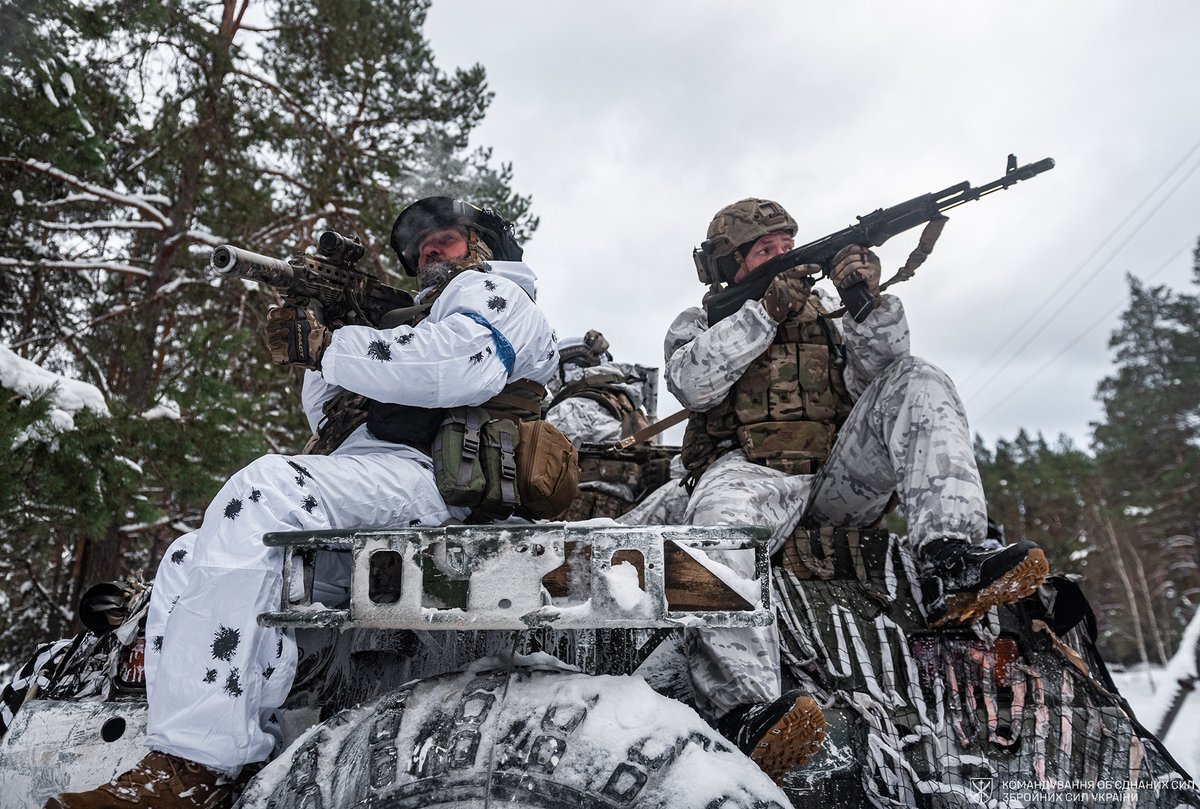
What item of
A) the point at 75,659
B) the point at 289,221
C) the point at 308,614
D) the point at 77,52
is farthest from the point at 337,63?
the point at 308,614

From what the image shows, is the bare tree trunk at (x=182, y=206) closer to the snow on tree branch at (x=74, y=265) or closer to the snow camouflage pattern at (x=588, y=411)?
the snow on tree branch at (x=74, y=265)

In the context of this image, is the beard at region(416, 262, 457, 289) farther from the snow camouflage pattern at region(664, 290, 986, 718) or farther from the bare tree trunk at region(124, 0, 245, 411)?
the bare tree trunk at region(124, 0, 245, 411)

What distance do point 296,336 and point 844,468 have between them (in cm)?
201

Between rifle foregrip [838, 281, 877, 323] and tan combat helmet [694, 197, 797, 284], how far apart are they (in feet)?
1.74

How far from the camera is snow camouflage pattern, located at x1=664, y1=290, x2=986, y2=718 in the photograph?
2.28 meters

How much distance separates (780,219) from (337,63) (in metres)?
10.3

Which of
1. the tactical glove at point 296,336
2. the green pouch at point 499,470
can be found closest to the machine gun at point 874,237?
the green pouch at point 499,470

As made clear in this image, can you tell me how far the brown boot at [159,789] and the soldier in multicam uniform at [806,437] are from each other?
1168 millimetres

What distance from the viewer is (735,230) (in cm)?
395

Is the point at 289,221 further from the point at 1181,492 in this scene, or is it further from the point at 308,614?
the point at 1181,492

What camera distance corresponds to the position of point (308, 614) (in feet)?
5.40

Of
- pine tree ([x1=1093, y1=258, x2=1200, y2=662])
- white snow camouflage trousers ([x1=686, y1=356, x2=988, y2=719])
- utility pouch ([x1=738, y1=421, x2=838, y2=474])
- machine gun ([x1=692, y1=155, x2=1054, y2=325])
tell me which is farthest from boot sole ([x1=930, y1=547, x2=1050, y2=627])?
pine tree ([x1=1093, y1=258, x2=1200, y2=662])

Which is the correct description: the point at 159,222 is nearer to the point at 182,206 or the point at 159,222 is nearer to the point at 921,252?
the point at 182,206

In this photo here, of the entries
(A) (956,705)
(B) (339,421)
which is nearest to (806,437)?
(A) (956,705)
